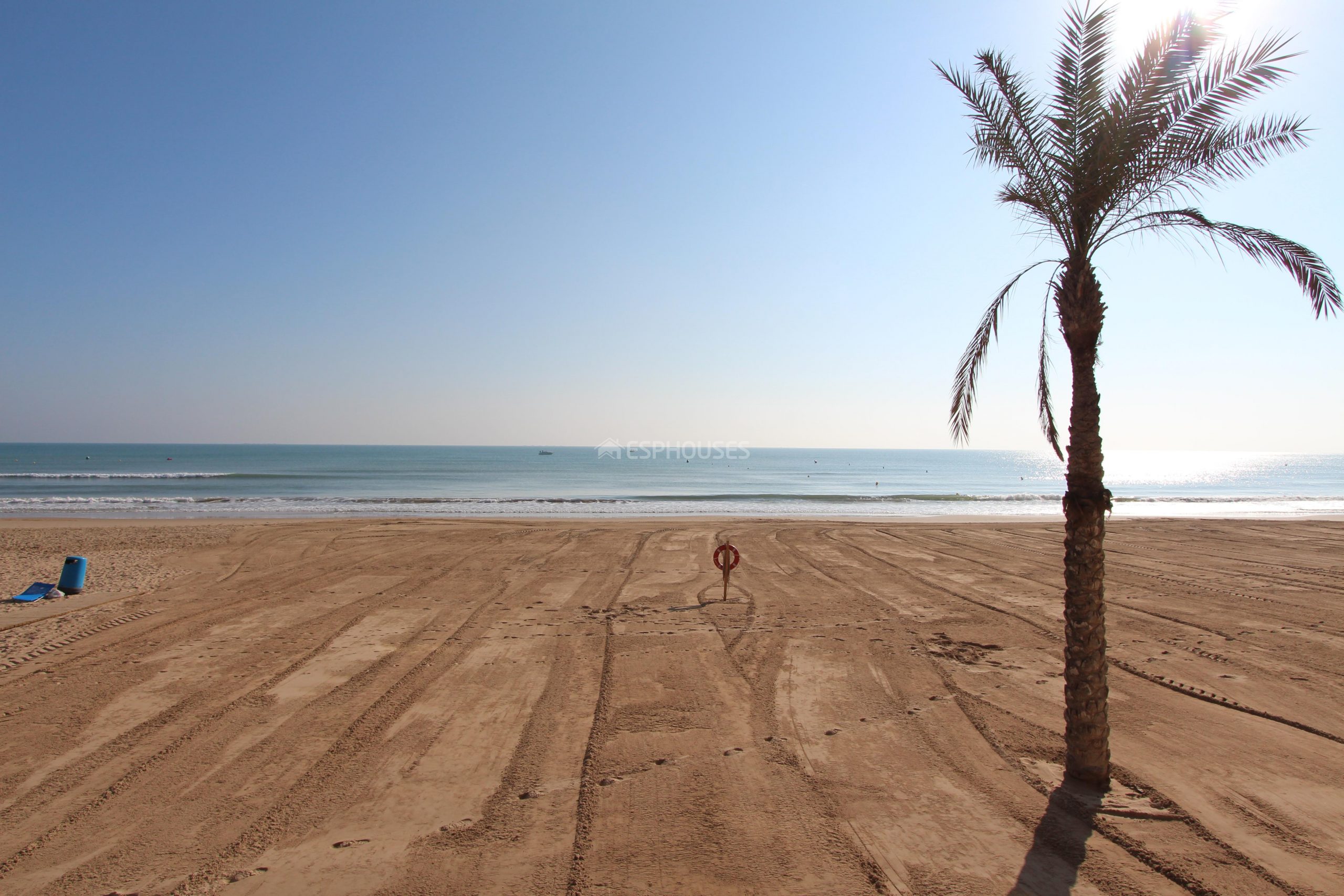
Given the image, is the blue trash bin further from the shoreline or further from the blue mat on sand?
the shoreline

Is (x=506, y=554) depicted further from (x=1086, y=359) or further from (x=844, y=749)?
(x=1086, y=359)

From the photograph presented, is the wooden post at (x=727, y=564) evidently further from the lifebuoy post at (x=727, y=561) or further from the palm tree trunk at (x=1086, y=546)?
the palm tree trunk at (x=1086, y=546)

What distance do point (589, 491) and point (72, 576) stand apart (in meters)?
38.9

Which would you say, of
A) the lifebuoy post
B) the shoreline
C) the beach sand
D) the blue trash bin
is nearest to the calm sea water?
the shoreline

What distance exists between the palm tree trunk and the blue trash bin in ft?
52.3

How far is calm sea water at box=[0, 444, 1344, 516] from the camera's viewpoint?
3409cm

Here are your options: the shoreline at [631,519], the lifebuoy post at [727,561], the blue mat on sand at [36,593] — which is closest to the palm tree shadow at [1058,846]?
the lifebuoy post at [727,561]

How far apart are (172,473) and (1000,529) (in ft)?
234

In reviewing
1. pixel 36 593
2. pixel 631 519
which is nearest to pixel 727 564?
pixel 36 593

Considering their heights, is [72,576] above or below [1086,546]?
below

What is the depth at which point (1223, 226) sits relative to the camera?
5258 mm

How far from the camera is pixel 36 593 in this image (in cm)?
1143

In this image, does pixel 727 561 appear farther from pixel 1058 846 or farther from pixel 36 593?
pixel 36 593

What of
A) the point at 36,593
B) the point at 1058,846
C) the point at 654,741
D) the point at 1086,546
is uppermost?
the point at 1086,546
